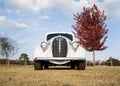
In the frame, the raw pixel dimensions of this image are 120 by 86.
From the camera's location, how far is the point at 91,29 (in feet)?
121

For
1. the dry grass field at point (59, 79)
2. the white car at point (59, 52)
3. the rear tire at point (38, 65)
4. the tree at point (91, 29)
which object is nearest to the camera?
the dry grass field at point (59, 79)

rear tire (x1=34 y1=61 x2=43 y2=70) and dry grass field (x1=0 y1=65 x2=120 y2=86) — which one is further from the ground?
rear tire (x1=34 y1=61 x2=43 y2=70)

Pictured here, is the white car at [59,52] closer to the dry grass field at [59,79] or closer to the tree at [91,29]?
the dry grass field at [59,79]

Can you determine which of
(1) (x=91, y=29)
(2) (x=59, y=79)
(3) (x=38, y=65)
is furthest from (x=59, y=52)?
(1) (x=91, y=29)

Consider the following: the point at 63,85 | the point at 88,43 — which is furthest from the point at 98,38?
the point at 63,85

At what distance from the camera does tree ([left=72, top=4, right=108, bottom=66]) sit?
3706 cm

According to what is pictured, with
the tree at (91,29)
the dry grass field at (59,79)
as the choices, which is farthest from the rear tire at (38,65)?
the tree at (91,29)

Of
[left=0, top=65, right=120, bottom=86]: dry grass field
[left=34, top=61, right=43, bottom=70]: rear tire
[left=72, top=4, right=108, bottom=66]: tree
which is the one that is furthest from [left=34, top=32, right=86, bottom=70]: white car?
[left=72, top=4, right=108, bottom=66]: tree

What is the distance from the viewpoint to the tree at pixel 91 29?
3706 centimetres

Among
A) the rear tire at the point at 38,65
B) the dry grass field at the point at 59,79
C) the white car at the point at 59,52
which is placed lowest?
the dry grass field at the point at 59,79

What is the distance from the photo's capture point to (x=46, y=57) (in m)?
16.2

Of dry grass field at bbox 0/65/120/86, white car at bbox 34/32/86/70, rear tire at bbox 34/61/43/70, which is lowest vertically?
dry grass field at bbox 0/65/120/86

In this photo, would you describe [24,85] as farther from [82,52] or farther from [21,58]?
[21,58]

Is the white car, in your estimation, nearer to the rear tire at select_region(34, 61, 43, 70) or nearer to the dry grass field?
the rear tire at select_region(34, 61, 43, 70)
